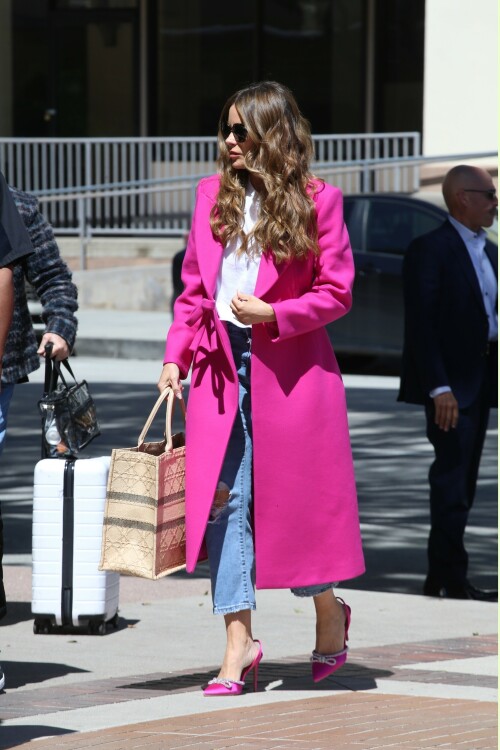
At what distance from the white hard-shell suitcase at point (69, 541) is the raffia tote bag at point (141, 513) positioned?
2.65 feet

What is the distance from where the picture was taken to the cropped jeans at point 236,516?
5480mm

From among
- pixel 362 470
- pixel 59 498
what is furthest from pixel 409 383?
pixel 362 470

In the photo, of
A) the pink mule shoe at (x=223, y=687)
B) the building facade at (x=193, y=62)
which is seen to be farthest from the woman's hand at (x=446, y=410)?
the building facade at (x=193, y=62)

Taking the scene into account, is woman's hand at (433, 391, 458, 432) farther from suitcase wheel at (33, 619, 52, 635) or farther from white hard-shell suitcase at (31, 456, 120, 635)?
suitcase wheel at (33, 619, 52, 635)

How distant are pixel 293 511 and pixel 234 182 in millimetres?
1073

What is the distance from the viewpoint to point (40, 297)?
20.0ft

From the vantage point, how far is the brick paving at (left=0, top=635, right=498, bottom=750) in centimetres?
483

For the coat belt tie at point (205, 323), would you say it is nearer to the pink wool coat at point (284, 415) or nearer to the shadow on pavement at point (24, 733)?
the pink wool coat at point (284, 415)

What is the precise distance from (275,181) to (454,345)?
2081 millimetres

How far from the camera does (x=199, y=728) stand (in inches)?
197

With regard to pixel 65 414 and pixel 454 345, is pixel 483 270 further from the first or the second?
pixel 65 414

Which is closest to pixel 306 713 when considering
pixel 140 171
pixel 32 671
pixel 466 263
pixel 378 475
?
pixel 32 671

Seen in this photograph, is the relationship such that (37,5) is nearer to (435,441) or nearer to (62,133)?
(62,133)

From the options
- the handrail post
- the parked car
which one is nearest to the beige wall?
the handrail post
